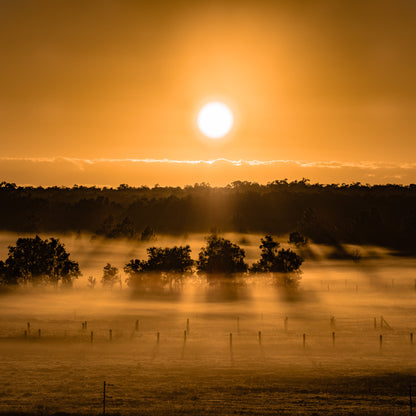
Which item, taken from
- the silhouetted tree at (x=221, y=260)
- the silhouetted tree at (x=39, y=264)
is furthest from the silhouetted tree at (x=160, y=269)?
the silhouetted tree at (x=39, y=264)

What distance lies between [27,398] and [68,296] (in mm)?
69438

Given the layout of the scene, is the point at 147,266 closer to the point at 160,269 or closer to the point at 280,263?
the point at 160,269

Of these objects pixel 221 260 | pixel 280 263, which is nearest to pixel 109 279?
pixel 221 260

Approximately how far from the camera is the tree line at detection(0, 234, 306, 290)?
12218 centimetres

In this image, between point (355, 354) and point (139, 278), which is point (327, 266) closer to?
point (139, 278)

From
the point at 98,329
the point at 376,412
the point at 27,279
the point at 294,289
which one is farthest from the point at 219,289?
the point at 376,412

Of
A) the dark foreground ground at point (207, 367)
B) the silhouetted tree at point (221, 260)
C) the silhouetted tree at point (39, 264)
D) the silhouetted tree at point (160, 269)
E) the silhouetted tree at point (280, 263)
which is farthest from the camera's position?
the silhouetted tree at point (221, 260)

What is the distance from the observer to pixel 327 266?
183 metres

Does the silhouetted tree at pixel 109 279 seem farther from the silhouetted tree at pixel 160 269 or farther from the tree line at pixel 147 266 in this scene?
the silhouetted tree at pixel 160 269

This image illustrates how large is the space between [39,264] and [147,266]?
20.4 m

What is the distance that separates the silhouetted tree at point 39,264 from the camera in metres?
121

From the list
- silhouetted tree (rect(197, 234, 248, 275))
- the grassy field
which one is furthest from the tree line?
the grassy field

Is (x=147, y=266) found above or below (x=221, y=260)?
below

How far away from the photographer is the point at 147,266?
5094 inches
